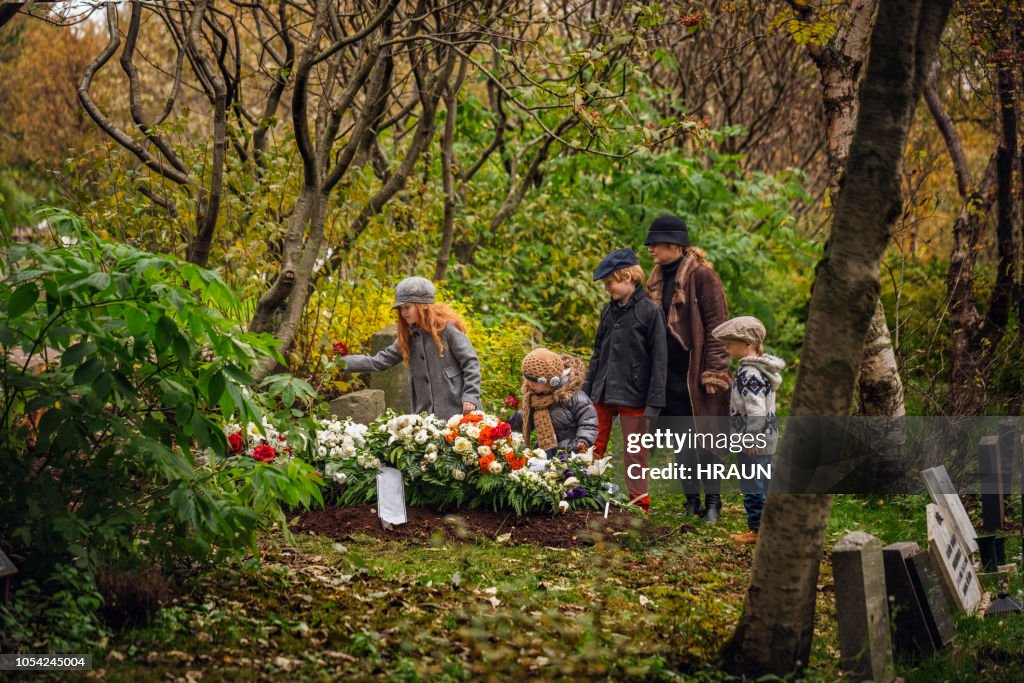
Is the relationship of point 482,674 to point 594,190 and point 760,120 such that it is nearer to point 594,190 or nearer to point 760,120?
point 594,190

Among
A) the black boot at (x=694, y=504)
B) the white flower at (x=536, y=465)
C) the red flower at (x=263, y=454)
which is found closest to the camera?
the red flower at (x=263, y=454)

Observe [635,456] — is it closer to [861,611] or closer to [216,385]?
[861,611]

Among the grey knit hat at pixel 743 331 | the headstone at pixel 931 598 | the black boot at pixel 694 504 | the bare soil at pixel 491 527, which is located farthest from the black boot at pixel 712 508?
the headstone at pixel 931 598

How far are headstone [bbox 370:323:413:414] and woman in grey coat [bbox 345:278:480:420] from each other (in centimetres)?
171

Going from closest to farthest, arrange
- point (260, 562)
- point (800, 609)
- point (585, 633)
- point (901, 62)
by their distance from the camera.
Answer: point (901, 62), point (800, 609), point (585, 633), point (260, 562)

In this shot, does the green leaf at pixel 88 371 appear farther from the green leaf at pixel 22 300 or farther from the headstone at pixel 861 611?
the headstone at pixel 861 611

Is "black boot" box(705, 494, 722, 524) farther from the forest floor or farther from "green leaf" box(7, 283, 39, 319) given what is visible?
"green leaf" box(7, 283, 39, 319)

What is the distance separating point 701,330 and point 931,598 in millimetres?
2985

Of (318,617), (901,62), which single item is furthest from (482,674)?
(901,62)

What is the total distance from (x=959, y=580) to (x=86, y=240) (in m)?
4.58

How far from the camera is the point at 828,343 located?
3859 mm

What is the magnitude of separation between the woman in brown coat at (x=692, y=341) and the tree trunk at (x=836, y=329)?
2959 mm

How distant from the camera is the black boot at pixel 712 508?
706 cm

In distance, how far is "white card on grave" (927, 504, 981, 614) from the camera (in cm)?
479
